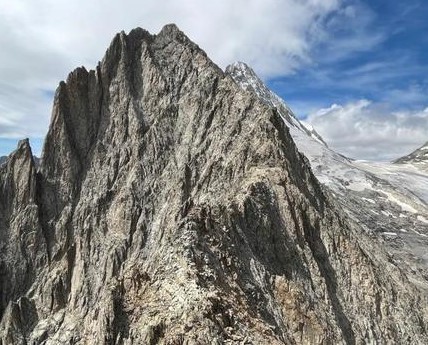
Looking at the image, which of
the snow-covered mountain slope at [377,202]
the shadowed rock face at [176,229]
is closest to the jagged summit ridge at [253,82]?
the snow-covered mountain slope at [377,202]

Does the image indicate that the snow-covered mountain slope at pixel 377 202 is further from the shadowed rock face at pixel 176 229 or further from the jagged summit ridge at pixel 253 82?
the shadowed rock face at pixel 176 229

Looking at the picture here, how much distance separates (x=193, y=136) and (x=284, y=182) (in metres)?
21.6

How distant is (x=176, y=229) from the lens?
27.6 m

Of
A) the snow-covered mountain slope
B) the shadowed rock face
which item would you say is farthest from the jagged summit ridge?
the shadowed rock face

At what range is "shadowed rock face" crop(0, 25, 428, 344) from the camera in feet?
75.7

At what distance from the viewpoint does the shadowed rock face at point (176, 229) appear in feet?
75.7

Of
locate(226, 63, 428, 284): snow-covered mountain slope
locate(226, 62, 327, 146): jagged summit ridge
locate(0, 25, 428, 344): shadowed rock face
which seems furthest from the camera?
locate(226, 62, 327, 146): jagged summit ridge

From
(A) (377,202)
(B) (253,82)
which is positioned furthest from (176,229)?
(B) (253,82)

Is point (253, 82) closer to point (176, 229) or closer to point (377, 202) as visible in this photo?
point (377, 202)

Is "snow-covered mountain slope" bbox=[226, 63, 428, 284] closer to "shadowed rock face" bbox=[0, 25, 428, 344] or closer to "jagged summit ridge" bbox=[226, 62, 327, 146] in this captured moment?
"jagged summit ridge" bbox=[226, 62, 327, 146]

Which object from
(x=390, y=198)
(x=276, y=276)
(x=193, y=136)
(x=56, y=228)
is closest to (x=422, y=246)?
(x=390, y=198)

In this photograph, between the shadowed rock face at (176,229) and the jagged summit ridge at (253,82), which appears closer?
the shadowed rock face at (176,229)

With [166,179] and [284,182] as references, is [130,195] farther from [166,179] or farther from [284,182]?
[284,182]

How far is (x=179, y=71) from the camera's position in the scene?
220ft
